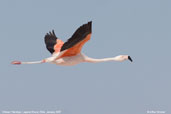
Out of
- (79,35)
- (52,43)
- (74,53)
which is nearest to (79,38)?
(79,35)

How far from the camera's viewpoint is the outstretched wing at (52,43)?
1072 inches

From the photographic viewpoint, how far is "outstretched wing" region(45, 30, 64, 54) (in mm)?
27220

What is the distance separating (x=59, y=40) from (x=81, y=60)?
4.26 m

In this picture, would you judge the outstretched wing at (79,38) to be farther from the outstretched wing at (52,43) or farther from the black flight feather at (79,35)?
the outstretched wing at (52,43)

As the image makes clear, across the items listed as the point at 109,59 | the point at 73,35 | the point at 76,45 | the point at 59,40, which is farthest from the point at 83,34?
the point at 59,40

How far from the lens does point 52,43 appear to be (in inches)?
1117

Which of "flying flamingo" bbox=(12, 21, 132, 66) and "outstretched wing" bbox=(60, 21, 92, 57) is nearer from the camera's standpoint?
"outstretched wing" bbox=(60, 21, 92, 57)

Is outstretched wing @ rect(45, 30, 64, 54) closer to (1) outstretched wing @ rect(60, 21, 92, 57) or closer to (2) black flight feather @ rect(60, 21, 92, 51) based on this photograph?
(1) outstretched wing @ rect(60, 21, 92, 57)

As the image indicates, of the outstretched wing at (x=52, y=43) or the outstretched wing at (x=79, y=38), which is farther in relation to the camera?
the outstretched wing at (x=52, y=43)

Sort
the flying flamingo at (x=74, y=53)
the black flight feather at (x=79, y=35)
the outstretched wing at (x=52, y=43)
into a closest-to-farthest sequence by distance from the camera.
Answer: the black flight feather at (x=79, y=35) → the flying flamingo at (x=74, y=53) → the outstretched wing at (x=52, y=43)

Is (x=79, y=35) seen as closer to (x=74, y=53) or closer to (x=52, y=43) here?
(x=74, y=53)

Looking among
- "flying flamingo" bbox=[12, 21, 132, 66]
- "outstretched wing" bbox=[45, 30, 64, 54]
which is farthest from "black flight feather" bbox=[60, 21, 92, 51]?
"outstretched wing" bbox=[45, 30, 64, 54]

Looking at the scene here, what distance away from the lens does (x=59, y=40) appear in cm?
2870

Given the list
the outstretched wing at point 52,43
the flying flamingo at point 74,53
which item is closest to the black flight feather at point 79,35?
the flying flamingo at point 74,53
